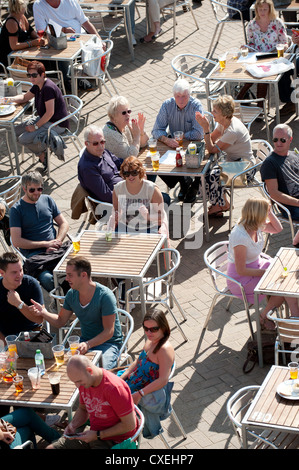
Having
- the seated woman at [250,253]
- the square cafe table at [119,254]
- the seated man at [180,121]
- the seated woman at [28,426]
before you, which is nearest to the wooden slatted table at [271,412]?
the seated woman at [250,253]

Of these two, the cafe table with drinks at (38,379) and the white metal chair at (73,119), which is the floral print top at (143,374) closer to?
the cafe table with drinks at (38,379)

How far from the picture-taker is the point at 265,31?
10750mm

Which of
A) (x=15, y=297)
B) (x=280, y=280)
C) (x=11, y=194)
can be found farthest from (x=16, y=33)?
(x=280, y=280)

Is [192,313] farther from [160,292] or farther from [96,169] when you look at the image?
[96,169]

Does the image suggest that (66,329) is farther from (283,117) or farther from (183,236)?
(283,117)

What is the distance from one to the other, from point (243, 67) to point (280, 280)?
427 centimetres

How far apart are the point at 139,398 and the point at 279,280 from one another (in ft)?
5.35

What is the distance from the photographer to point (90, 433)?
5590 mm

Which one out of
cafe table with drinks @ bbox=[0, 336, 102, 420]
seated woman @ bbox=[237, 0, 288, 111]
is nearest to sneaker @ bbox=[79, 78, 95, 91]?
seated woman @ bbox=[237, 0, 288, 111]

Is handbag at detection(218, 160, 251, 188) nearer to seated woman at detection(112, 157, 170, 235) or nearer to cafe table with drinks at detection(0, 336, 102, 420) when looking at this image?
seated woman at detection(112, 157, 170, 235)

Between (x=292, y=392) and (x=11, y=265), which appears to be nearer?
(x=292, y=392)

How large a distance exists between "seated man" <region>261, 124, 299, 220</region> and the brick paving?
0.59 meters

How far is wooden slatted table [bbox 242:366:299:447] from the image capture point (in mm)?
5439
